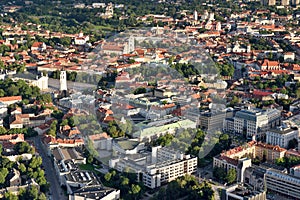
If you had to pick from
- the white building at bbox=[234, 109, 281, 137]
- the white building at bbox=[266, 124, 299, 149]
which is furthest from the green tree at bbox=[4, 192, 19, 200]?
the white building at bbox=[234, 109, 281, 137]

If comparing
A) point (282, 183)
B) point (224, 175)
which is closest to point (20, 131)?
point (224, 175)

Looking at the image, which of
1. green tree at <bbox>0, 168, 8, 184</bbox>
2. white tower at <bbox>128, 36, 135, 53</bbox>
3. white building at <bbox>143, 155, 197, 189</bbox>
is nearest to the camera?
green tree at <bbox>0, 168, 8, 184</bbox>

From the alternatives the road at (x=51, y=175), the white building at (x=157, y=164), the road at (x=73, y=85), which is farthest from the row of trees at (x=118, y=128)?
the road at (x=73, y=85)

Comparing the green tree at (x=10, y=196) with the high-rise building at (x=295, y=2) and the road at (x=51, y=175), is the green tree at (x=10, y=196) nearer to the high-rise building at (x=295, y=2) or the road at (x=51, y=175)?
the road at (x=51, y=175)

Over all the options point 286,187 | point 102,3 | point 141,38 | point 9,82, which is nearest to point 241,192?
point 286,187

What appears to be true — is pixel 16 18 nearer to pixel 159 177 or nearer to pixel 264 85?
pixel 264 85

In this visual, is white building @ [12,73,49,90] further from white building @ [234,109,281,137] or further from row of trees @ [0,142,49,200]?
white building @ [234,109,281,137]
